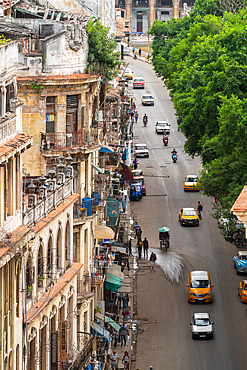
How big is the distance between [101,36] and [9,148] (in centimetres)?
2409

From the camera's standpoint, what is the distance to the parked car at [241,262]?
67.9 meters

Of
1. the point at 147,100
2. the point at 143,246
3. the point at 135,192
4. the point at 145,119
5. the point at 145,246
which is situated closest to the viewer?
the point at 145,246

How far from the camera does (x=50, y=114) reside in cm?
4878

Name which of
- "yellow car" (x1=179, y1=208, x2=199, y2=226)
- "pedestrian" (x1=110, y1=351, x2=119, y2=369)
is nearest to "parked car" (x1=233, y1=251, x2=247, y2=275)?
"yellow car" (x1=179, y1=208, x2=199, y2=226)

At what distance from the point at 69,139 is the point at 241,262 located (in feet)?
76.1

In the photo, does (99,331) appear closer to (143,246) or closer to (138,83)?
(143,246)

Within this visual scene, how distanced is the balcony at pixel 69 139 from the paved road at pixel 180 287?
1404 centimetres

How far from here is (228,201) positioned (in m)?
60.7

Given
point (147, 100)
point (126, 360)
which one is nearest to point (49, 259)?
point (126, 360)

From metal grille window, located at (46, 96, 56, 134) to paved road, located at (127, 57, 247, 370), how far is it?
51.6 feet

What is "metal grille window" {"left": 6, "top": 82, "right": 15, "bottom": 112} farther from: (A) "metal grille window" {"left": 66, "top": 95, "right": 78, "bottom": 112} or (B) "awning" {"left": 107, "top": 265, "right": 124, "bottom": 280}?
(B) "awning" {"left": 107, "top": 265, "right": 124, "bottom": 280}

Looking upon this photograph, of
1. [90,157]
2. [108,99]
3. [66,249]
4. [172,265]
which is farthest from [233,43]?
[66,249]

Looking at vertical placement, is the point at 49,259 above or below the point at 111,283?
above

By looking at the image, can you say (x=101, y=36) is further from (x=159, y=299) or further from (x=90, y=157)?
(x=159, y=299)
